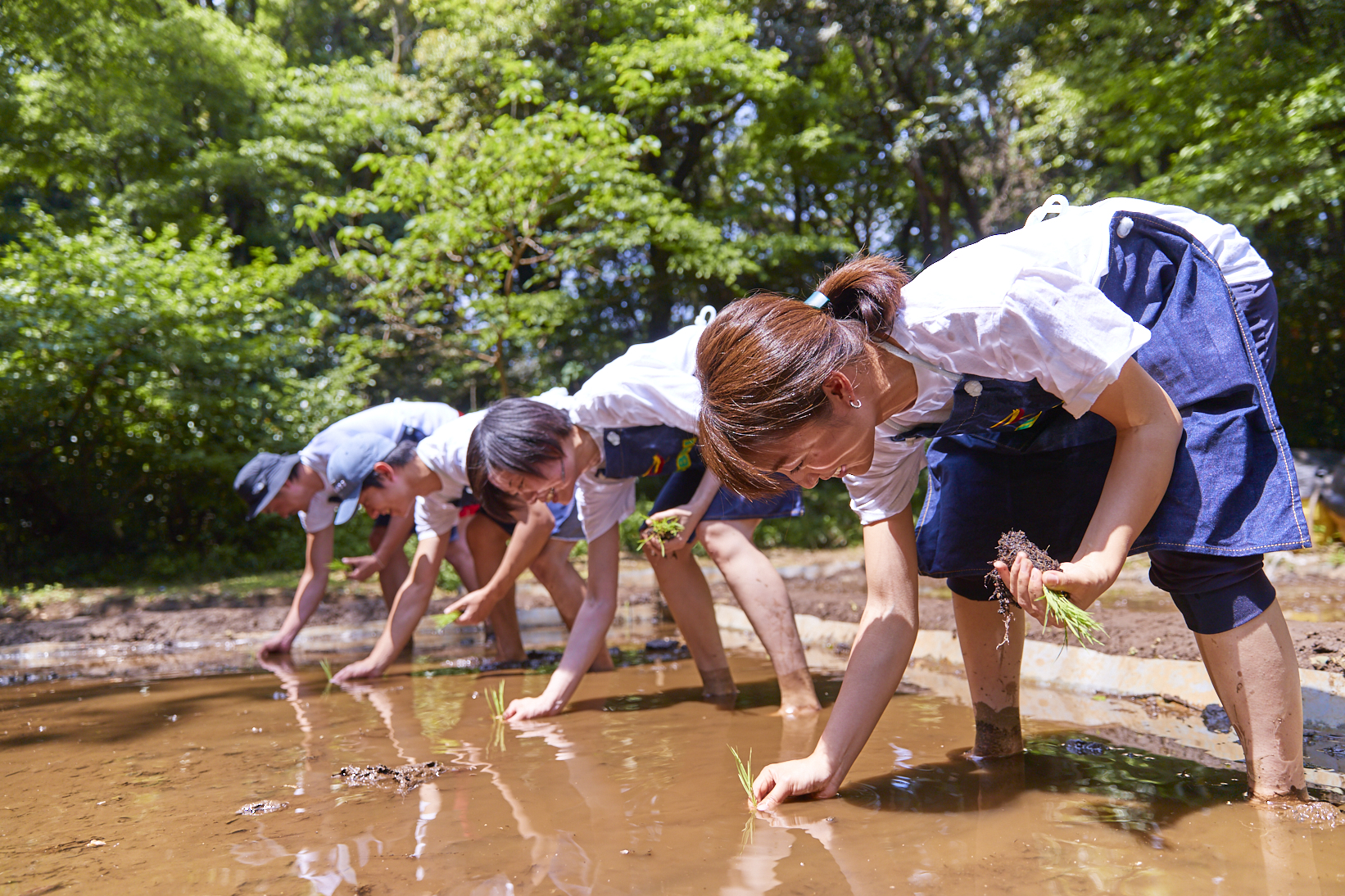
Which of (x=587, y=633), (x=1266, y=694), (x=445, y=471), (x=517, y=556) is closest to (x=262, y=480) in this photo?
(x=445, y=471)

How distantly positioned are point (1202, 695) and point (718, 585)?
5.44 meters

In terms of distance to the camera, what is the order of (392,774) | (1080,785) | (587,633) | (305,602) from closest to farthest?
1. (1080,785)
2. (392,774)
3. (587,633)
4. (305,602)

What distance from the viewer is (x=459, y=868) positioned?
76.2 inches

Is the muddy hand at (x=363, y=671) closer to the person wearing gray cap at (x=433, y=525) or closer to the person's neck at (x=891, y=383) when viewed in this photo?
the person wearing gray cap at (x=433, y=525)

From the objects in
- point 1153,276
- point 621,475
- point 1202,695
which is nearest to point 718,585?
point 621,475

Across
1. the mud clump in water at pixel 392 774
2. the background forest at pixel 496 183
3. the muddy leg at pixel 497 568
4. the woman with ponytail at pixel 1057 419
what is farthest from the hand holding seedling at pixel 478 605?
the background forest at pixel 496 183

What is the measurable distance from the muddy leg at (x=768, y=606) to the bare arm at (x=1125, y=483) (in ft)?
5.45

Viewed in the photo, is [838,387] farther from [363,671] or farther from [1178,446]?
[363,671]

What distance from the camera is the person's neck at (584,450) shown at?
3650mm

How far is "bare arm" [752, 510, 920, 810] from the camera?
2293 mm

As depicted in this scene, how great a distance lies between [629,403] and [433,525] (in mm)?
2099

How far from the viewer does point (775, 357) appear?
1.82 m

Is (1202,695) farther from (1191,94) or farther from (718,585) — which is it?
(1191,94)

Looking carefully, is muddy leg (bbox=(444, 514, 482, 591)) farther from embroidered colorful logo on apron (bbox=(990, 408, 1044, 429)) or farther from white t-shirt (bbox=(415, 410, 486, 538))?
embroidered colorful logo on apron (bbox=(990, 408, 1044, 429))
